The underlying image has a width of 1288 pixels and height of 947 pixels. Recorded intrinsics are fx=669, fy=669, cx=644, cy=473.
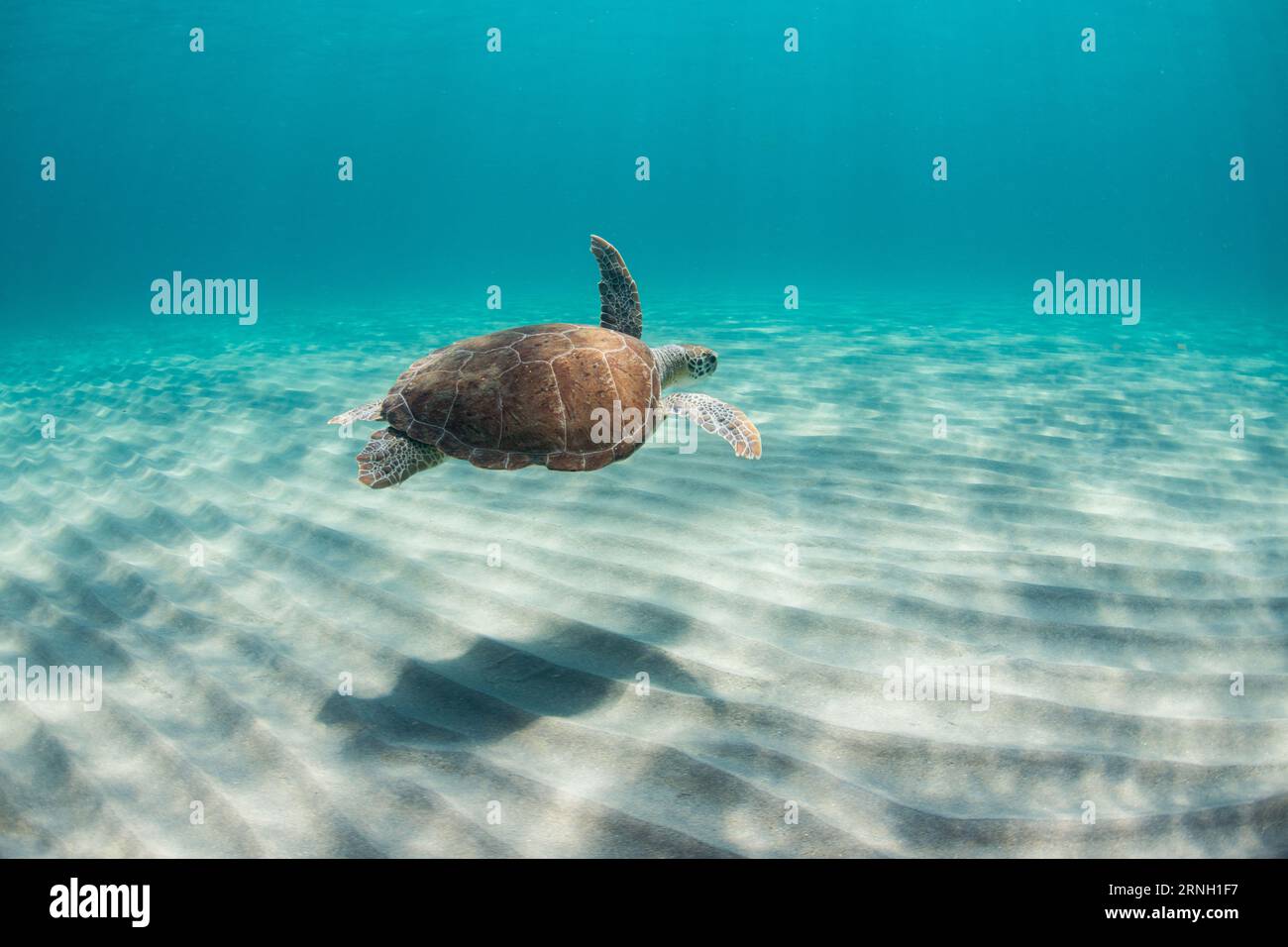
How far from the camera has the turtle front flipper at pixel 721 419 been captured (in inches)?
151

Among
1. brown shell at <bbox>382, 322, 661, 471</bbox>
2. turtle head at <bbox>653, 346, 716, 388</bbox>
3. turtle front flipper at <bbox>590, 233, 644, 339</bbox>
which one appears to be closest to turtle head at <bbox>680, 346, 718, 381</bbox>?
turtle head at <bbox>653, 346, 716, 388</bbox>

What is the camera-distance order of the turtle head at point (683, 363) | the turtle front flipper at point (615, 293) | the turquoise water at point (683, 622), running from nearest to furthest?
the turquoise water at point (683, 622), the turtle head at point (683, 363), the turtle front flipper at point (615, 293)

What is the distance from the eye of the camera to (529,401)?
3.45 metres

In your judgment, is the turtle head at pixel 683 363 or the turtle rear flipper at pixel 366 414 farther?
the turtle head at pixel 683 363

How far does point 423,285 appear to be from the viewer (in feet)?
110

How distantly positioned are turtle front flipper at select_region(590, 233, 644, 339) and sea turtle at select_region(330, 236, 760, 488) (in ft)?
2.96

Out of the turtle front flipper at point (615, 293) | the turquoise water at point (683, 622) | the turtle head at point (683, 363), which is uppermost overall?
the turtle front flipper at point (615, 293)

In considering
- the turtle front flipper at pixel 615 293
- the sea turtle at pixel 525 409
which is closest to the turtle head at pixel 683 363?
the turtle front flipper at pixel 615 293

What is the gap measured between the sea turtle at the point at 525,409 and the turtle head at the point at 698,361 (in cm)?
81

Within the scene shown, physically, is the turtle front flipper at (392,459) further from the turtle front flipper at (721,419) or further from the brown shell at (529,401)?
the turtle front flipper at (721,419)

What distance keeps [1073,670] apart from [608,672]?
2.31 metres

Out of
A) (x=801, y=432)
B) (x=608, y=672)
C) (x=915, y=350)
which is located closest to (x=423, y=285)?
(x=915, y=350)

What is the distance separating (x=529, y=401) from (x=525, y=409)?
46 mm

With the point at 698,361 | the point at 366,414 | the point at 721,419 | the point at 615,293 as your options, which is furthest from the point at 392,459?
the point at 698,361
